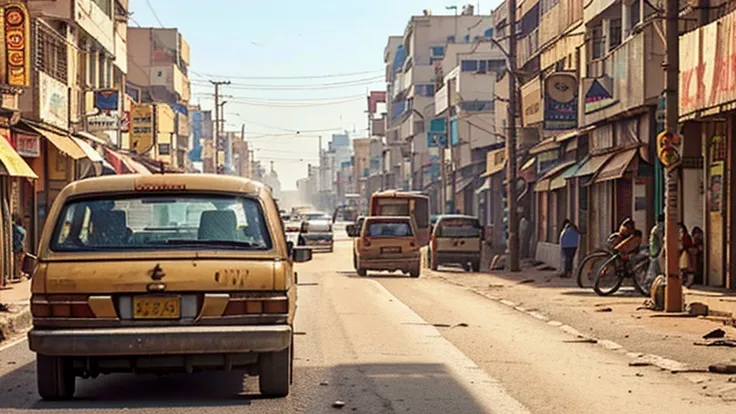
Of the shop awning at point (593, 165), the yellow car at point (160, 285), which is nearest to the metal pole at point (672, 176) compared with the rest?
the yellow car at point (160, 285)

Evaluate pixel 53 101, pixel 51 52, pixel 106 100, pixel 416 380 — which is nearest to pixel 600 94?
pixel 53 101

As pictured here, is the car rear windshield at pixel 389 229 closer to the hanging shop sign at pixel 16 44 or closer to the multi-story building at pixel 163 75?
the hanging shop sign at pixel 16 44

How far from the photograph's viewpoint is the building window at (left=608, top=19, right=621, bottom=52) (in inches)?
1352

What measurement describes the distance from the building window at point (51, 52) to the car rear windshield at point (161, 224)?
2339 cm

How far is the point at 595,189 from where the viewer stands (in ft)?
119

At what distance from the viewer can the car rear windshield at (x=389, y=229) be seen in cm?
3369

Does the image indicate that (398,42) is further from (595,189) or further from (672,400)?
(672,400)

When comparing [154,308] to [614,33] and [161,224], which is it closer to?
[161,224]

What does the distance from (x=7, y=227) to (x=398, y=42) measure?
12043 centimetres

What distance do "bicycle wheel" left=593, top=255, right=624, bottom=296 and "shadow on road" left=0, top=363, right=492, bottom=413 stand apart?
1276cm

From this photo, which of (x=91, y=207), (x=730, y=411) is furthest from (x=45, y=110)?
(x=730, y=411)

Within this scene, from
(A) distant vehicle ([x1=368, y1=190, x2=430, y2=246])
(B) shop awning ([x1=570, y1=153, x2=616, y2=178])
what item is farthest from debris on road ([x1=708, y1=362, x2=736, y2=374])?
(A) distant vehicle ([x1=368, y1=190, x2=430, y2=246])

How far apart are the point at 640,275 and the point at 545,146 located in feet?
67.6

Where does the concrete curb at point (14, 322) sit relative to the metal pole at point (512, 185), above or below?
below
